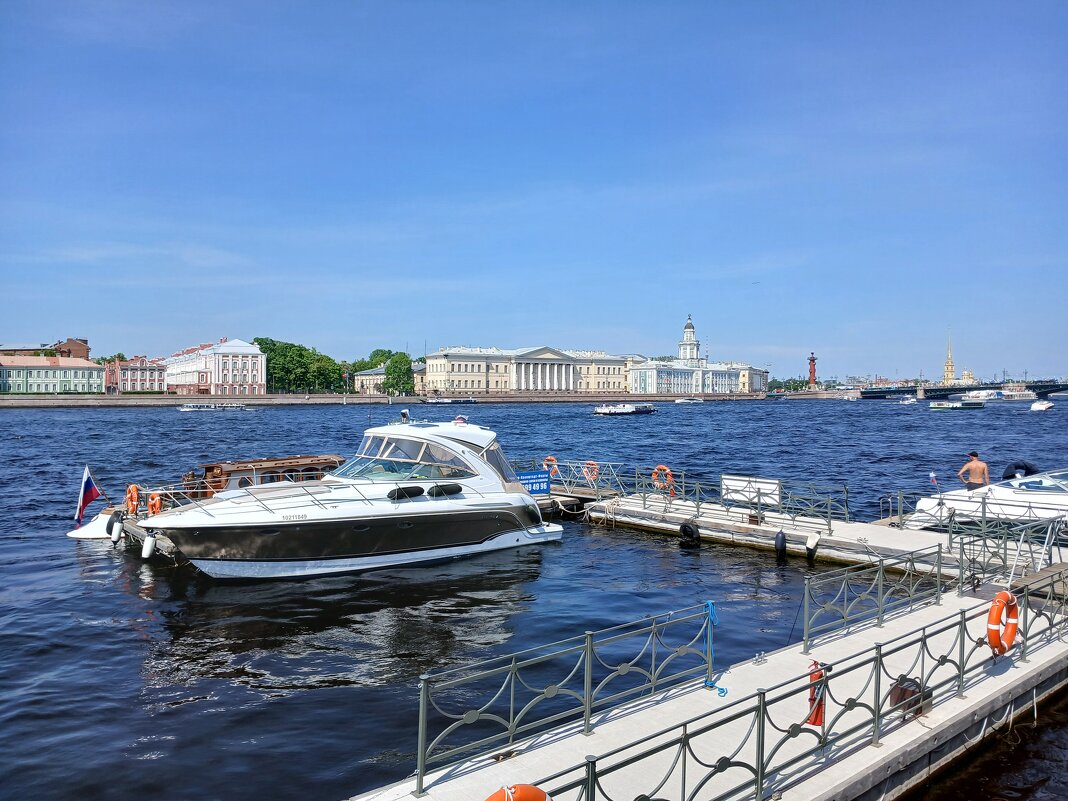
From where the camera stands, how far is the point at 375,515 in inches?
717

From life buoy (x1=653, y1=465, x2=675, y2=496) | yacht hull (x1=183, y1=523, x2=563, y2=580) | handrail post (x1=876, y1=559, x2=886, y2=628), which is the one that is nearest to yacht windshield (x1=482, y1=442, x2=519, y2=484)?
yacht hull (x1=183, y1=523, x2=563, y2=580)

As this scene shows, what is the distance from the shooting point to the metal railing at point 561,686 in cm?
807

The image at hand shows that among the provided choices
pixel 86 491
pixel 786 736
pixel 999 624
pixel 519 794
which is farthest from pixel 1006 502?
pixel 86 491

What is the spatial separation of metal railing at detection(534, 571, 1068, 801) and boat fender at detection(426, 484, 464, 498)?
11.7 meters

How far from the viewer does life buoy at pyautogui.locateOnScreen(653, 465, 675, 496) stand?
26.2 metres

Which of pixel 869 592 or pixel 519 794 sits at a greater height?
pixel 519 794

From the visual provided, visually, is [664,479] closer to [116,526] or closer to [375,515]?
[375,515]

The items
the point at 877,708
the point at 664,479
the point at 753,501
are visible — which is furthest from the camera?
the point at 664,479

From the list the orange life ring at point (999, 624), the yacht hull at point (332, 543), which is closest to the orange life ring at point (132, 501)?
the yacht hull at point (332, 543)

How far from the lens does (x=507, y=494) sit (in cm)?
2116

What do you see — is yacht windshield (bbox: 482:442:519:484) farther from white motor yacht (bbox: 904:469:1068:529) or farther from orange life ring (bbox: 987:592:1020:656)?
orange life ring (bbox: 987:592:1020:656)

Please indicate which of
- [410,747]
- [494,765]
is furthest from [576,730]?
[410,747]

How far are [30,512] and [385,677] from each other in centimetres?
2398

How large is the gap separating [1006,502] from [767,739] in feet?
49.9
